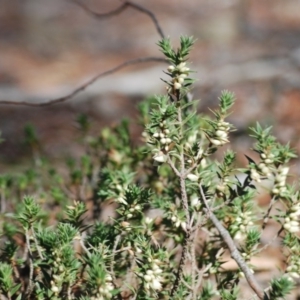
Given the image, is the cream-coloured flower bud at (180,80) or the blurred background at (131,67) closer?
the cream-coloured flower bud at (180,80)

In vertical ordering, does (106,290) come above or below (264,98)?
above

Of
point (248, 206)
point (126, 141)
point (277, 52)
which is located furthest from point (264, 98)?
point (248, 206)

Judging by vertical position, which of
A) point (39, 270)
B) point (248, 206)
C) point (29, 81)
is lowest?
point (29, 81)

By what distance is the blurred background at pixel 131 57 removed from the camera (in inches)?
Result: 106

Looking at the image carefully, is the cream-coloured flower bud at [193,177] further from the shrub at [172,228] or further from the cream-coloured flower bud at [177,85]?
the cream-coloured flower bud at [177,85]

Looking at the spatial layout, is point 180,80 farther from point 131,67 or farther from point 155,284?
point 131,67

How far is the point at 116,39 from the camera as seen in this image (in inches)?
159

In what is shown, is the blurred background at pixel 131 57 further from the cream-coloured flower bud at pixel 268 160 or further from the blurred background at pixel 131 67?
the cream-coloured flower bud at pixel 268 160

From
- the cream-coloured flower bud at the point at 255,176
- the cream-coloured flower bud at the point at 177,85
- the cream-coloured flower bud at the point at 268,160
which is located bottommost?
the cream-coloured flower bud at the point at 255,176

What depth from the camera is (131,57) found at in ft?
12.0

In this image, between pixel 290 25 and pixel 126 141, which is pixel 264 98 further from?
pixel 126 141

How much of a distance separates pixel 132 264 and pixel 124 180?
0.50 feet

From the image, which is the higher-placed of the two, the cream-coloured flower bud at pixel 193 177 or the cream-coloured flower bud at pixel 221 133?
the cream-coloured flower bud at pixel 221 133

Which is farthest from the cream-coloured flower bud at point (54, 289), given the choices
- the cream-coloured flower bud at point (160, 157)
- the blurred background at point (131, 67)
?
the blurred background at point (131, 67)
